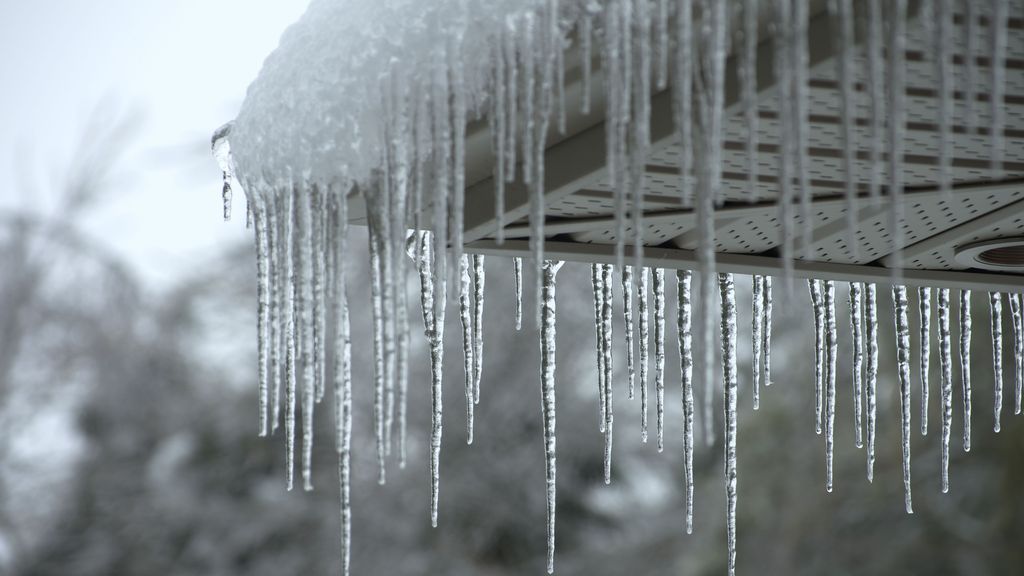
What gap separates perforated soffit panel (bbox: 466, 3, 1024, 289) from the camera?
1.69m

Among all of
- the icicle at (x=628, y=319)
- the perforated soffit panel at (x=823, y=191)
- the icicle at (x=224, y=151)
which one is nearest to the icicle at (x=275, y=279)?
the icicle at (x=224, y=151)

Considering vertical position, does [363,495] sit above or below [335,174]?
below

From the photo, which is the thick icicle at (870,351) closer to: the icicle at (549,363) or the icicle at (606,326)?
the icicle at (606,326)

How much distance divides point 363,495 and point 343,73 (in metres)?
11.7

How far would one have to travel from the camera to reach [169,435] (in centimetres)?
1416

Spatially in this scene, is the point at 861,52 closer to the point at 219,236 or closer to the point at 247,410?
the point at 247,410

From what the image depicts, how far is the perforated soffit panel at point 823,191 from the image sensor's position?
1693mm

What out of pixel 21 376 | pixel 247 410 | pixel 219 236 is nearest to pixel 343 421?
pixel 247 410

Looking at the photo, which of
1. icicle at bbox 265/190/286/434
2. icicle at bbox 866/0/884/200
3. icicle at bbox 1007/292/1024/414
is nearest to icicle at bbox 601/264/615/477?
icicle at bbox 265/190/286/434

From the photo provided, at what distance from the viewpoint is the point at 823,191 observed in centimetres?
221

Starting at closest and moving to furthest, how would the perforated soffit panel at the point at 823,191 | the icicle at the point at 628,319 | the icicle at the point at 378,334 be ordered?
1. the perforated soffit panel at the point at 823,191
2. the icicle at the point at 378,334
3. the icicle at the point at 628,319

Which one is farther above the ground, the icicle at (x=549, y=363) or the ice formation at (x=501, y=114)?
the ice formation at (x=501, y=114)

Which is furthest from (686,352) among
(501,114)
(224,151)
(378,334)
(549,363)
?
(501,114)

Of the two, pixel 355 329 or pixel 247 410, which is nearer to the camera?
pixel 355 329
